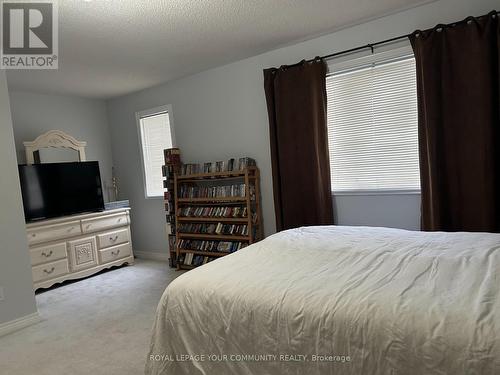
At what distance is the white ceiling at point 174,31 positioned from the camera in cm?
251

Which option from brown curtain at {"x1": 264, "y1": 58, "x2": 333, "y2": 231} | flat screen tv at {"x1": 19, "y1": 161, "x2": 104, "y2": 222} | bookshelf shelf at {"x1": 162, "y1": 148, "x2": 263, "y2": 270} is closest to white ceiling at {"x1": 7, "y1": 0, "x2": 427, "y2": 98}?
brown curtain at {"x1": 264, "y1": 58, "x2": 333, "y2": 231}

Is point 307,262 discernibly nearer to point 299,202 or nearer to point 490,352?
point 490,352

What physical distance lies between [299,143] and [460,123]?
1.36 meters

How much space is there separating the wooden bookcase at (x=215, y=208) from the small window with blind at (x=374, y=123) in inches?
35.8

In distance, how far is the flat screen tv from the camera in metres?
4.18

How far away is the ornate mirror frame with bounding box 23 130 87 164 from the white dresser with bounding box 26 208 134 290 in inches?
35.7

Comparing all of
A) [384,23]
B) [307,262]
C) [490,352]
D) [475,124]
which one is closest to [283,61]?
[384,23]

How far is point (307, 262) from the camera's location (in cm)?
189

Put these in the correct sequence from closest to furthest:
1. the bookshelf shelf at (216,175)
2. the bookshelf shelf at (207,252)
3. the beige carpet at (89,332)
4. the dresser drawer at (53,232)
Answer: the beige carpet at (89,332)
the bookshelf shelf at (216,175)
the dresser drawer at (53,232)
the bookshelf shelf at (207,252)

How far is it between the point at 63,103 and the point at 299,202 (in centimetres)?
369

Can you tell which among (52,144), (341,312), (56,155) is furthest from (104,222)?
(341,312)

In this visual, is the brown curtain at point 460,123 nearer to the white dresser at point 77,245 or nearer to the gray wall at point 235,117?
the gray wall at point 235,117

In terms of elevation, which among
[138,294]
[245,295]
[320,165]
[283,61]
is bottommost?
[138,294]

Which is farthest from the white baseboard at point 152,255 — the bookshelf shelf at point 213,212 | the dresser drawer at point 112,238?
the bookshelf shelf at point 213,212
